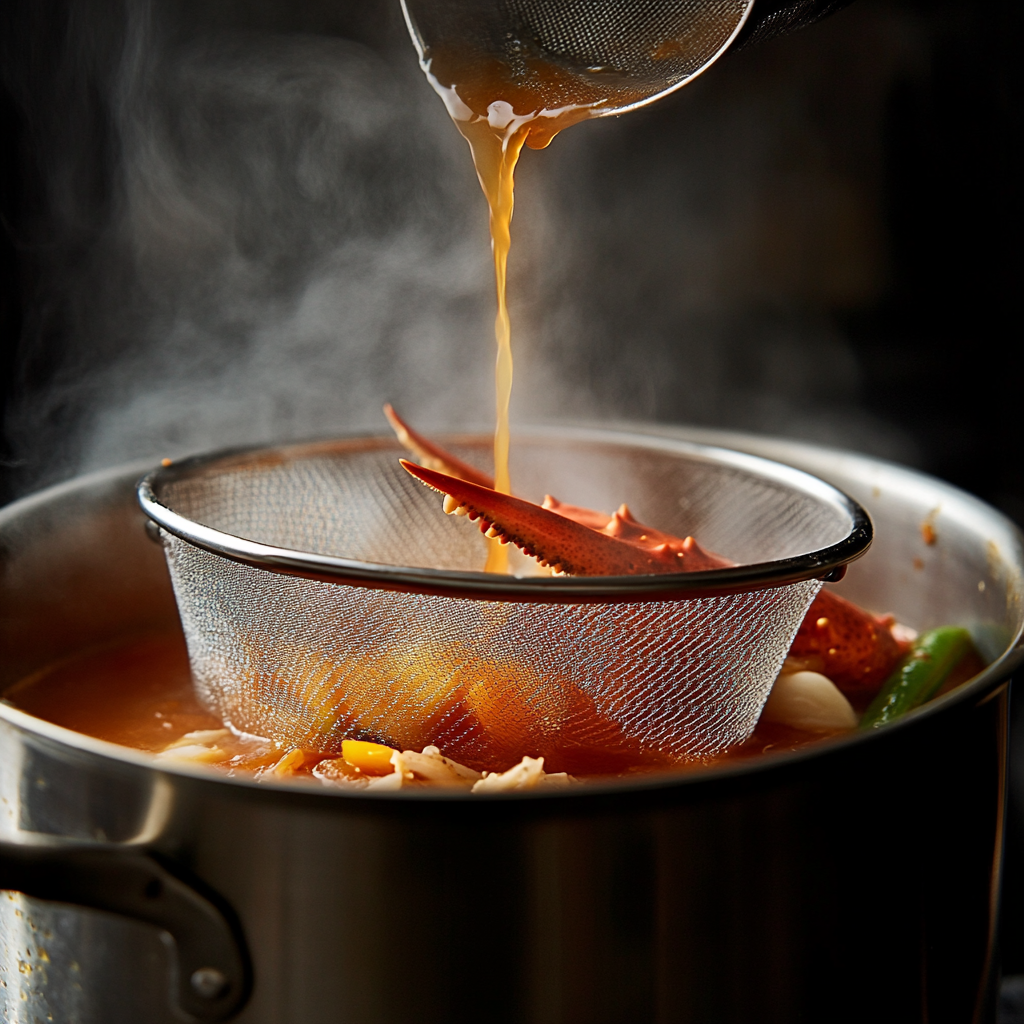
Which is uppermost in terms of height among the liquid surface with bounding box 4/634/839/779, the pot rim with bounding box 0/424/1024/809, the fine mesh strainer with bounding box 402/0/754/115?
the fine mesh strainer with bounding box 402/0/754/115

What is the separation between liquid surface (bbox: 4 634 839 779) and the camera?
1.01 meters

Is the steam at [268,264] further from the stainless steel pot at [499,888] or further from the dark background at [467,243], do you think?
the stainless steel pot at [499,888]

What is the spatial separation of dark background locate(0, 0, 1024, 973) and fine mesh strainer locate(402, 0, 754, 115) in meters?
0.59

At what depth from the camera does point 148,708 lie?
116 centimetres

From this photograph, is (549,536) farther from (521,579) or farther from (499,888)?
(499,888)

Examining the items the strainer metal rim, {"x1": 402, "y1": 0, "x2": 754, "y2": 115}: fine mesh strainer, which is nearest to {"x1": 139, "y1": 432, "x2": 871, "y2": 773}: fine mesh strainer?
the strainer metal rim

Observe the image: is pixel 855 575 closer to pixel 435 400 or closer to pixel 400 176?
pixel 435 400

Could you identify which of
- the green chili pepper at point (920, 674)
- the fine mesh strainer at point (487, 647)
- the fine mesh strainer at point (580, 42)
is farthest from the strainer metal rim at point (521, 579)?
the fine mesh strainer at point (580, 42)

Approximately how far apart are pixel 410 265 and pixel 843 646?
1003 millimetres

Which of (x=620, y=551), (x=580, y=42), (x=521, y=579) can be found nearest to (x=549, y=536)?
(x=620, y=551)

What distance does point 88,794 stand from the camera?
656mm

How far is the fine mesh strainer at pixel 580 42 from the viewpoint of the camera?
3.28 feet

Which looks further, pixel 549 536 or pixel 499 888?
pixel 549 536

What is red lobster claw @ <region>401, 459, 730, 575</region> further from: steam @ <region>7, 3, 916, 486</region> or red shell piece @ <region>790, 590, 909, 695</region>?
steam @ <region>7, 3, 916, 486</region>
